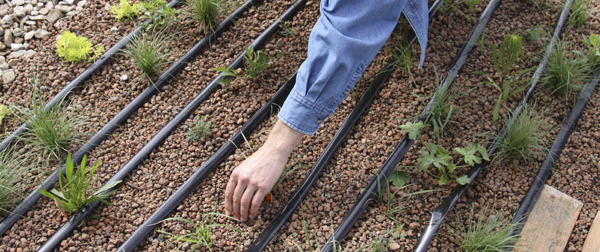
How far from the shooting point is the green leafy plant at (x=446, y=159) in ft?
5.37

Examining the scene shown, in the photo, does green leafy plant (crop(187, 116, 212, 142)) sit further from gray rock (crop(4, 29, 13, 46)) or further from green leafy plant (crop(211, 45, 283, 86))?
gray rock (crop(4, 29, 13, 46))

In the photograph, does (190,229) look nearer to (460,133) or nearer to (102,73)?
(102,73)

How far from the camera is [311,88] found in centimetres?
141

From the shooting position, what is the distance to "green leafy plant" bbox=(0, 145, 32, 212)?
161 centimetres

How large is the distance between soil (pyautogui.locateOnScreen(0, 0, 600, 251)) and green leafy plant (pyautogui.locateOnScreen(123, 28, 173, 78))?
6 centimetres

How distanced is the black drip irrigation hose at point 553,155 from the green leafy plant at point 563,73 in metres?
0.05

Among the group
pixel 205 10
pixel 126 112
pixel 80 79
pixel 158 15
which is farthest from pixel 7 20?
pixel 205 10

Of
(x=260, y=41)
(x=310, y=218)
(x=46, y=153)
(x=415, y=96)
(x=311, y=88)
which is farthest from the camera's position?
(x=260, y=41)

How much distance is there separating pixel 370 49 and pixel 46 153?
1545mm

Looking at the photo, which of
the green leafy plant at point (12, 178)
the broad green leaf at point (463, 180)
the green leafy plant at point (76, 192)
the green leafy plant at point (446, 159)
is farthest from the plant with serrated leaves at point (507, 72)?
the green leafy plant at point (12, 178)

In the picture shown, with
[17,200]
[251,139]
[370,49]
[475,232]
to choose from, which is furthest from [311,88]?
[17,200]

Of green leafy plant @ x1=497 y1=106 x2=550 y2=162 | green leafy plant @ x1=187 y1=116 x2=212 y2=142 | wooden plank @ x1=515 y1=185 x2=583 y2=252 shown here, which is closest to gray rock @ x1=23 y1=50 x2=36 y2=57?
green leafy plant @ x1=187 y1=116 x2=212 y2=142

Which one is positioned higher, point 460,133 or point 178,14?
point 178,14

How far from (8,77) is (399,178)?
2.05 m
